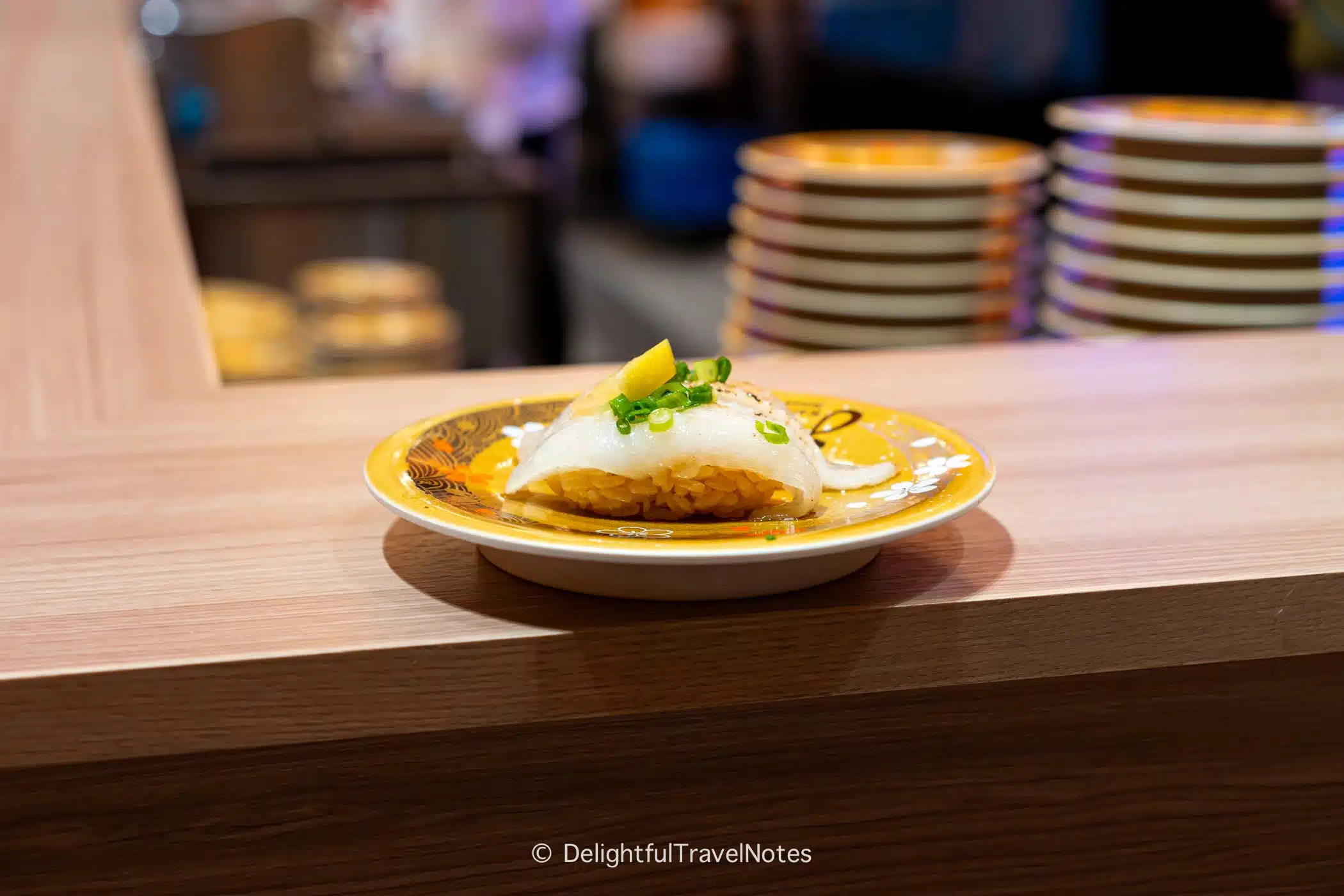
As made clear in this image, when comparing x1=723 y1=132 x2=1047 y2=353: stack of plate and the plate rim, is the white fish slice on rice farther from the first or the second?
x1=723 y1=132 x2=1047 y2=353: stack of plate

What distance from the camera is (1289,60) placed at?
304 cm

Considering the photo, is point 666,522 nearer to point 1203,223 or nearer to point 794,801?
point 794,801

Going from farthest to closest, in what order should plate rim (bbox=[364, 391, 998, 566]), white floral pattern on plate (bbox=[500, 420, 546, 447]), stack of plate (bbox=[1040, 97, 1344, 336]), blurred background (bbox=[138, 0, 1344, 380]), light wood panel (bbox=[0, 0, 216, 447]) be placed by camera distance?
blurred background (bbox=[138, 0, 1344, 380]) < stack of plate (bbox=[1040, 97, 1344, 336]) < light wood panel (bbox=[0, 0, 216, 447]) < white floral pattern on plate (bbox=[500, 420, 546, 447]) < plate rim (bbox=[364, 391, 998, 566])

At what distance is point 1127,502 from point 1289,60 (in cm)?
252

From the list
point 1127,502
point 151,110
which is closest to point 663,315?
point 151,110

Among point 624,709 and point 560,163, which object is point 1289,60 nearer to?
point 624,709

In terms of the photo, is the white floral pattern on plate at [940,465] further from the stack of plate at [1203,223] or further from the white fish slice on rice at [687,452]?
the stack of plate at [1203,223]

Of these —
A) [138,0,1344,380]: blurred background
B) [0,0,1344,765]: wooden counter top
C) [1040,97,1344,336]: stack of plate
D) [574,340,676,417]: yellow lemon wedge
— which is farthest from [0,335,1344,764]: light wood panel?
[138,0,1344,380]: blurred background

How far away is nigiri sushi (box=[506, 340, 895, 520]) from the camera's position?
736 millimetres

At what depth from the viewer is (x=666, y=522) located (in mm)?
758

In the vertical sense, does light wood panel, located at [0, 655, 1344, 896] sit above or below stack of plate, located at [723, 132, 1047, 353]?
below

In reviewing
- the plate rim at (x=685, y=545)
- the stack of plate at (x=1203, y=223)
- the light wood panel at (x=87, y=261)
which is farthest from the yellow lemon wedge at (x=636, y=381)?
the stack of plate at (x=1203, y=223)

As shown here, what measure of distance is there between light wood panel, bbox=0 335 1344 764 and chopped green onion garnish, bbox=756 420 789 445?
0.29ft

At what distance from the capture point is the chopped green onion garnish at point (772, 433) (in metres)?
0.74
